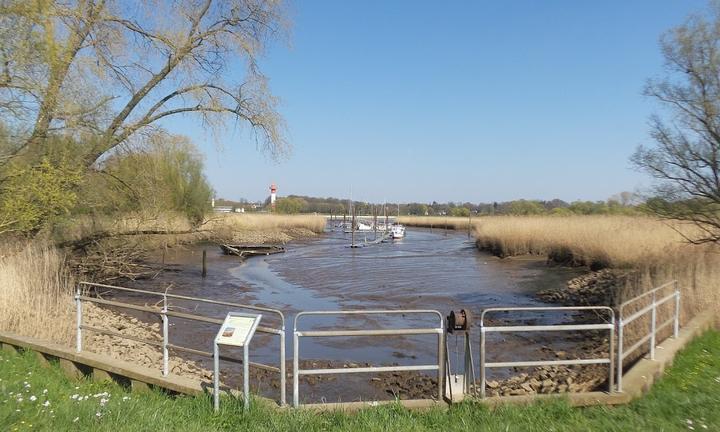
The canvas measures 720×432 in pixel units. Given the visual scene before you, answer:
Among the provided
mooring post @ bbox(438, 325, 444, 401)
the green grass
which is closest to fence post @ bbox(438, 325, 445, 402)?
mooring post @ bbox(438, 325, 444, 401)

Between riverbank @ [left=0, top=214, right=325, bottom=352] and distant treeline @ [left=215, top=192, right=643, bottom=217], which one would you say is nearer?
riverbank @ [left=0, top=214, right=325, bottom=352]

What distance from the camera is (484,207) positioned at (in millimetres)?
136875

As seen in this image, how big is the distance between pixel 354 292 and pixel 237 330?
48.2 ft

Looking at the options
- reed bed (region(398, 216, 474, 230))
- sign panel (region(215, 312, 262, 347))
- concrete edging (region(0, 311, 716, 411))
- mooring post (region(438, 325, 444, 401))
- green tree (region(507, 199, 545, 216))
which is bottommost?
reed bed (region(398, 216, 474, 230))

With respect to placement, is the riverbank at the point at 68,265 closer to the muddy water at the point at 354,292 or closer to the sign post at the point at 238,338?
the muddy water at the point at 354,292

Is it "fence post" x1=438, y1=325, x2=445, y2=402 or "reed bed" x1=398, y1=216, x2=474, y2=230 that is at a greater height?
"fence post" x1=438, y1=325, x2=445, y2=402

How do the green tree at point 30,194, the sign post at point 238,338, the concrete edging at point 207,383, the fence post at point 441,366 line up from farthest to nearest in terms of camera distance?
the green tree at point 30,194 < the fence post at point 441,366 < the concrete edging at point 207,383 < the sign post at point 238,338

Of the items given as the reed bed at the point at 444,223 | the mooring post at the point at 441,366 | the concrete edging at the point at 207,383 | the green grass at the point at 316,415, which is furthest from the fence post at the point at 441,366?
the reed bed at the point at 444,223

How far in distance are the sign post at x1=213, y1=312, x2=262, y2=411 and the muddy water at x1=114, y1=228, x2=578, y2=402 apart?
294cm

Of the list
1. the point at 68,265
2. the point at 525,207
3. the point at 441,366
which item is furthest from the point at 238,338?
the point at 525,207

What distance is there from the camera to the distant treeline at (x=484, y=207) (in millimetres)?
46316

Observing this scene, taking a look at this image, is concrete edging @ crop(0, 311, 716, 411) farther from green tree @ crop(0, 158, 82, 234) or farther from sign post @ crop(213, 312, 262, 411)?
green tree @ crop(0, 158, 82, 234)

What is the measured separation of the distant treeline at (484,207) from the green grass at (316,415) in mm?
12090

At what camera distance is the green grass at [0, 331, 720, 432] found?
4.76 meters
